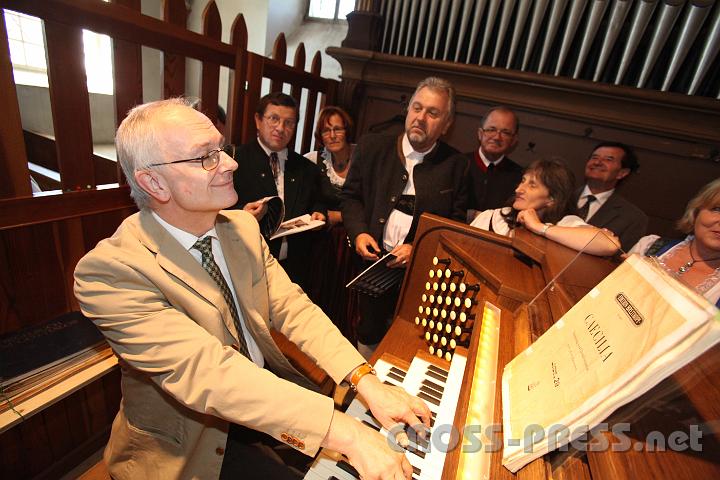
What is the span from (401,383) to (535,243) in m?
0.78

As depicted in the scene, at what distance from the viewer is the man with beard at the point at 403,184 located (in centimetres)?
217

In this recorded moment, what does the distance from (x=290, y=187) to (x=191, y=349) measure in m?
1.76

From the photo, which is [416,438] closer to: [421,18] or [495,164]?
[495,164]

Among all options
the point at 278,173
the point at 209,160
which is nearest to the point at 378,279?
the point at 209,160

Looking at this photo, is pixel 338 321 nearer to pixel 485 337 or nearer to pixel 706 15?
pixel 485 337

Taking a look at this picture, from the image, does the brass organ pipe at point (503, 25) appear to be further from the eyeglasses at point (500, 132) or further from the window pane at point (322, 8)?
the window pane at point (322, 8)

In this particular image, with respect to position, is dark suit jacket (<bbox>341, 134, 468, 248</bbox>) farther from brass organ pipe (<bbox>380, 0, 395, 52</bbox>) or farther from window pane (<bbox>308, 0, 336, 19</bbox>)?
window pane (<bbox>308, 0, 336, 19</bbox>)

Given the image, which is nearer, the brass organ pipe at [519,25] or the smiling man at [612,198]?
the smiling man at [612,198]

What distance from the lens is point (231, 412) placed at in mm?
989

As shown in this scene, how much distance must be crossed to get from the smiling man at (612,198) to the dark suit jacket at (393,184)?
3.27ft

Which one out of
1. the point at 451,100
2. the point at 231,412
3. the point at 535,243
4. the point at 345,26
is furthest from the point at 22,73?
the point at 535,243

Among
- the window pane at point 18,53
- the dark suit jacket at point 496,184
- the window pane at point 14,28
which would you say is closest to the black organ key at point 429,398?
the dark suit jacket at point 496,184

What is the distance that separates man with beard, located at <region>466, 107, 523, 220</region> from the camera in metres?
2.69

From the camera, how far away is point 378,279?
6.22 ft
